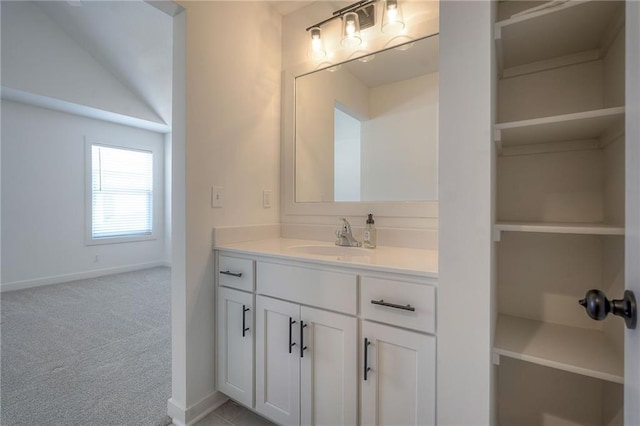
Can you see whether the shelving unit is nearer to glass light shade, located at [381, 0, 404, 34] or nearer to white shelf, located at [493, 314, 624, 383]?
white shelf, located at [493, 314, 624, 383]

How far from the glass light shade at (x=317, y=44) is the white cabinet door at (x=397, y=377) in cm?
171

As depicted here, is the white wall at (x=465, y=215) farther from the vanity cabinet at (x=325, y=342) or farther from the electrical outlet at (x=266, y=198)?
the electrical outlet at (x=266, y=198)

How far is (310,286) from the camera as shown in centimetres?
131

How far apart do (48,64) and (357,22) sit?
398 centimetres

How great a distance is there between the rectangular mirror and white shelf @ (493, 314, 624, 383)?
735 mm

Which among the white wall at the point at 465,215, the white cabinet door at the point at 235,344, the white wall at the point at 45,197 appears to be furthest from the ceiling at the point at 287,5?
the white wall at the point at 45,197

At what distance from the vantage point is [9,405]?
1.64 m

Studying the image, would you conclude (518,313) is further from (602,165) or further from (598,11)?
(598,11)

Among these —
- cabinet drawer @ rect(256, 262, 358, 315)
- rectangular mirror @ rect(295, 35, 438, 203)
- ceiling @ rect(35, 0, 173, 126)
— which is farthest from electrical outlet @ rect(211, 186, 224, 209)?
ceiling @ rect(35, 0, 173, 126)

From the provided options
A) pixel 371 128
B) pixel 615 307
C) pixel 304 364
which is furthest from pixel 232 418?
pixel 371 128

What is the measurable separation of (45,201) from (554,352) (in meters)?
5.51

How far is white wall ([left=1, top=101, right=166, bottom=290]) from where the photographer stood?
3.76 meters

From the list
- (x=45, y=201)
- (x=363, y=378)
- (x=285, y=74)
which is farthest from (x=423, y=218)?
(x=45, y=201)

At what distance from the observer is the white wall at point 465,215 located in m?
0.91
